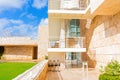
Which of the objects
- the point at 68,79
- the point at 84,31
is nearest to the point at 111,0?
the point at 68,79

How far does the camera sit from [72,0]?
14.9 metres

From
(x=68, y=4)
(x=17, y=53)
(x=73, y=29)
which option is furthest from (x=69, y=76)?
(x=17, y=53)

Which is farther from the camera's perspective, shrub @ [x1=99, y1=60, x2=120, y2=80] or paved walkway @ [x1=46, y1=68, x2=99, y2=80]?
paved walkway @ [x1=46, y1=68, x2=99, y2=80]

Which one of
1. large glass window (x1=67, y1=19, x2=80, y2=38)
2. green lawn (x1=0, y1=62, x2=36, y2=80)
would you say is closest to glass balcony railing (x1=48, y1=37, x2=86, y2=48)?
large glass window (x1=67, y1=19, x2=80, y2=38)

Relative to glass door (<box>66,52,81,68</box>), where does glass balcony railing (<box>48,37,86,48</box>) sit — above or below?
above

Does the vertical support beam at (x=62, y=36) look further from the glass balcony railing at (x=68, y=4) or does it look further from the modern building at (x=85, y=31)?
the glass balcony railing at (x=68, y=4)

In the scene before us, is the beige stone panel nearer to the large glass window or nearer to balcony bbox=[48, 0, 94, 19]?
the large glass window

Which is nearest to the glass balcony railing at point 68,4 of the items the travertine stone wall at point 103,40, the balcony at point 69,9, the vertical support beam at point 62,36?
the balcony at point 69,9

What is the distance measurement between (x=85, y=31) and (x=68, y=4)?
129 inches

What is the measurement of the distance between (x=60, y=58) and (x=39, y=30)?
53.1ft

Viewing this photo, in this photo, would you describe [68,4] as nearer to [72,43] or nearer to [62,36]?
[62,36]

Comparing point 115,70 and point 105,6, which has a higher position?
point 105,6

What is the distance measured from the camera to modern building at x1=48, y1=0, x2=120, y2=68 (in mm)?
10191

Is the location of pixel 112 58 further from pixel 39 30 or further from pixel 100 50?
pixel 39 30
